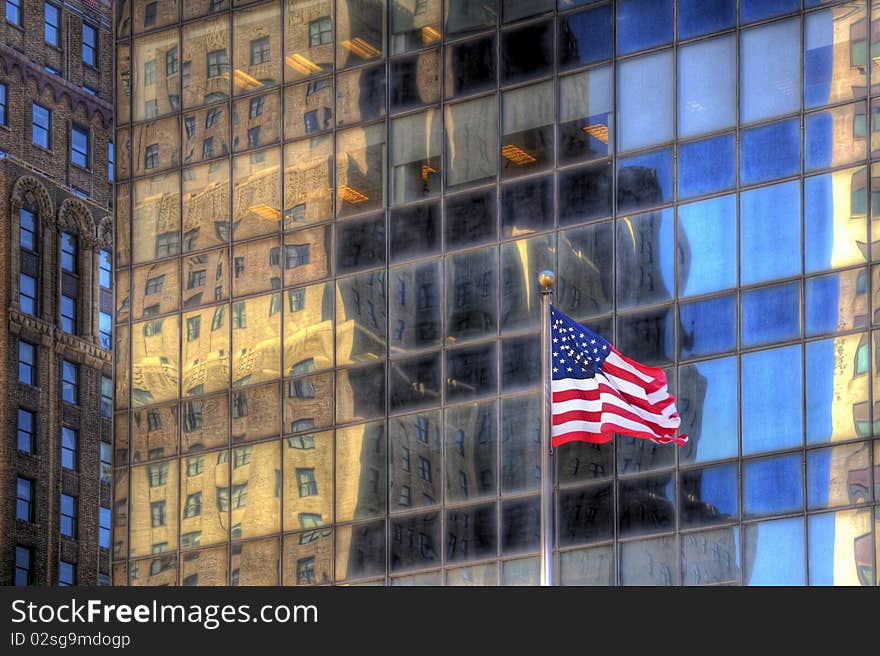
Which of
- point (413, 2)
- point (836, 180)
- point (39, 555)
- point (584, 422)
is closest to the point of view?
point (584, 422)

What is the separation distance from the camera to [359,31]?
192 feet

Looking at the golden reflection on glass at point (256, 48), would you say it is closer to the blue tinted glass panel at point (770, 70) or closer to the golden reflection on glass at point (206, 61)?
the golden reflection on glass at point (206, 61)

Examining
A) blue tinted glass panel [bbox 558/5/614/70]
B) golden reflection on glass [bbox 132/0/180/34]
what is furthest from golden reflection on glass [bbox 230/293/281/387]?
blue tinted glass panel [bbox 558/5/614/70]

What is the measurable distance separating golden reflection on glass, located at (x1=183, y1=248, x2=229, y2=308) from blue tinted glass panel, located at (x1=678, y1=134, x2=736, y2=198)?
45.1 feet

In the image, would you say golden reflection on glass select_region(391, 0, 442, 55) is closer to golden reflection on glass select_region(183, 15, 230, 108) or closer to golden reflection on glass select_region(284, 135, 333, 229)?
golden reflection on glass select_region(284, 135, 333, 229)

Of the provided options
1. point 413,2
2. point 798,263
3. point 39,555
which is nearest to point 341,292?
point 413,2

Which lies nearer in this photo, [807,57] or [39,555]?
[807,57]

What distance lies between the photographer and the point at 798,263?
51.1 m

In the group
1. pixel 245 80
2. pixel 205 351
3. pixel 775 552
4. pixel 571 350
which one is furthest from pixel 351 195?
pixel 571 350

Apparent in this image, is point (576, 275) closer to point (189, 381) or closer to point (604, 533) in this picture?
point (604, 533)

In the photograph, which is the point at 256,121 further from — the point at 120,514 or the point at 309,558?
the point at 309,558

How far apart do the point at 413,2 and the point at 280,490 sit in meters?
13.3

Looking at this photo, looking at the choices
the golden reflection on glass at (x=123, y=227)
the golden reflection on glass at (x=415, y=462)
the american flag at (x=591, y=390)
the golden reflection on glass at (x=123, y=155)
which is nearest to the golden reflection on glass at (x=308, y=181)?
the golden reflection on glass at (x=123, y=227)

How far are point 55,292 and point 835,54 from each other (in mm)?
54939
